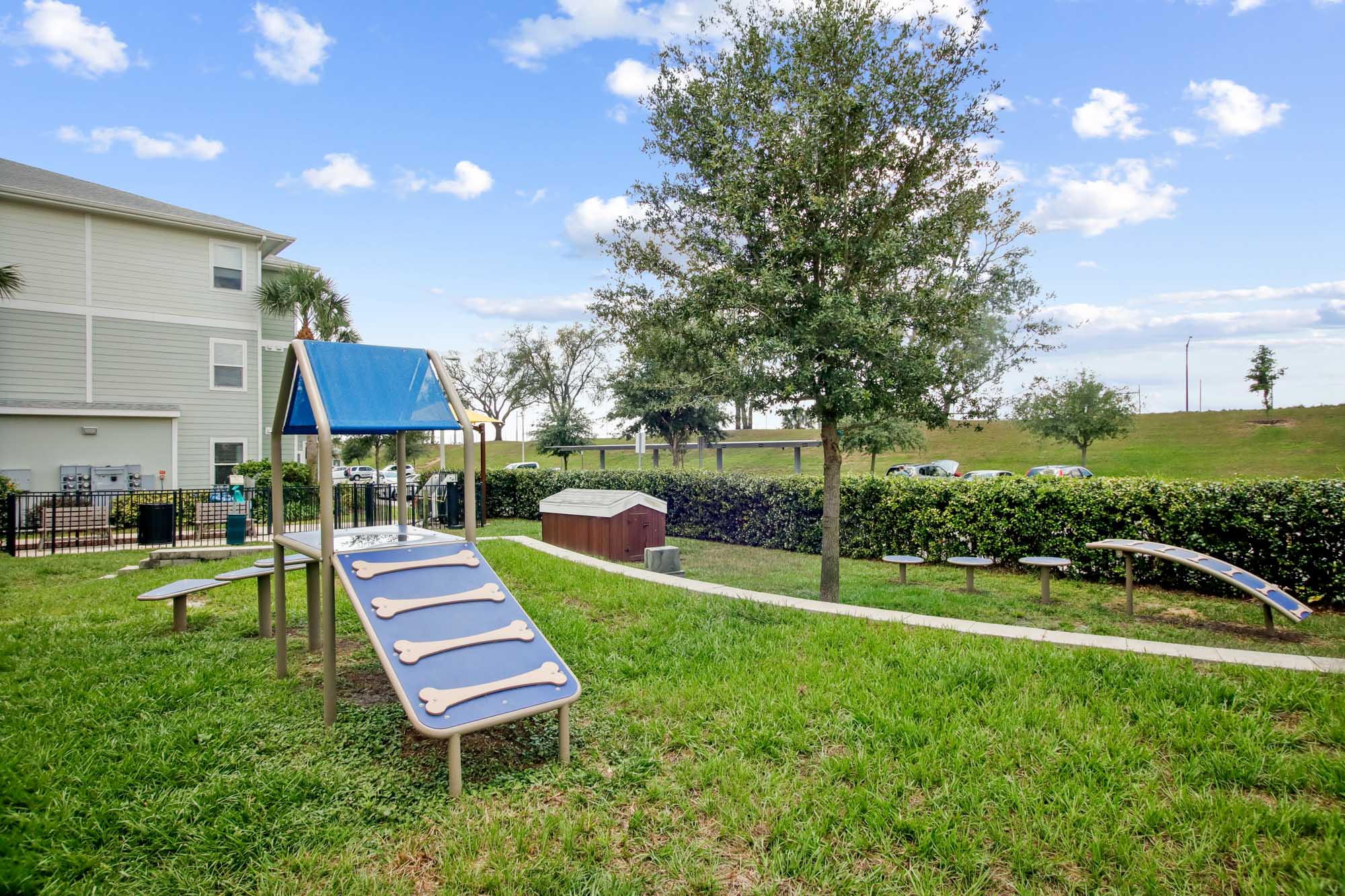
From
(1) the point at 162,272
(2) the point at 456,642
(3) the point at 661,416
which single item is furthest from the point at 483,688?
(3) the point at 661,416

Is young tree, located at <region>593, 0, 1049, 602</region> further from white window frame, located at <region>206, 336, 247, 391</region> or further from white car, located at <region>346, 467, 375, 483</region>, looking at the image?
white car, located at <region>346, 467, 375, 483</region>

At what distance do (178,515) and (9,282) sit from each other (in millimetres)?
5584

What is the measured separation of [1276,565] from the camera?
7.63 metres

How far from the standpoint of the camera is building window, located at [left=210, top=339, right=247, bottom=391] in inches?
720

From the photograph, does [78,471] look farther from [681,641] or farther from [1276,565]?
[1276,565]

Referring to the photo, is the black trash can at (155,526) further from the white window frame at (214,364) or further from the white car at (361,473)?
the white car at (361,473)

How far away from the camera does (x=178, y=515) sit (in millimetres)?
14516

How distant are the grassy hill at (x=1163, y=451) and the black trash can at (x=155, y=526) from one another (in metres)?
23.7

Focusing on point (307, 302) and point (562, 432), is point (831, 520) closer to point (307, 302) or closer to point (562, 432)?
point (307, 302)

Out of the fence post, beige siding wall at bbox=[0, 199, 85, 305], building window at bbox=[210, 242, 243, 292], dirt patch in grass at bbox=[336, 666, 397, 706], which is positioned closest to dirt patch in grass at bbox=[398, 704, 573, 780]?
dirt patch in grass at bbox=[336, 666, 397, 706]

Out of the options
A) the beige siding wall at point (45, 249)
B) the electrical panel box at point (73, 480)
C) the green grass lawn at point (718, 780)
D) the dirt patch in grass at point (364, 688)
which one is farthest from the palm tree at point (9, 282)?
the dirt patch in grass at point (364, 688)

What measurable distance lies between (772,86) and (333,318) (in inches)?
652

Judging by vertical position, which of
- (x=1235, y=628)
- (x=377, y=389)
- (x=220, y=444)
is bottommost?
(x=1235, y=628)

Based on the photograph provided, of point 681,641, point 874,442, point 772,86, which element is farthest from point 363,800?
point 874,442
